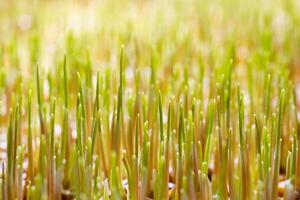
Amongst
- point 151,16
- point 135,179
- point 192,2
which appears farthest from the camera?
point 192,2

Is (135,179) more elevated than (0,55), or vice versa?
(0,55)

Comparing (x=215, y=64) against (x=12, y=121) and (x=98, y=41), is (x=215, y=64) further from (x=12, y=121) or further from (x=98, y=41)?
(x=12, y=121)

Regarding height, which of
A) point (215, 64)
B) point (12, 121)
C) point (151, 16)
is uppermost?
point (151, 16)

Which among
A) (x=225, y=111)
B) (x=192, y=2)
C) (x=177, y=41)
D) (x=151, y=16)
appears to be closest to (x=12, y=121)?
(x=225, y=111)

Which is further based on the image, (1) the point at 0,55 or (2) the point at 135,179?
(1) the point at 0,55

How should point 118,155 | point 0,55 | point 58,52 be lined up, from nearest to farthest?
point 118,155, point 0,55, point 58,52

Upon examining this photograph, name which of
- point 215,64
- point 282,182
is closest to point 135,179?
point 282,182

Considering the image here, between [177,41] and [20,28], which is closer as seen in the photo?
[177,41]

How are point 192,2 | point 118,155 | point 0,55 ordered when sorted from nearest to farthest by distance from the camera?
point 118,155 < point 0,55 < point 192,2

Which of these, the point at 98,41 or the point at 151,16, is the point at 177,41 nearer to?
the point at 98,41
